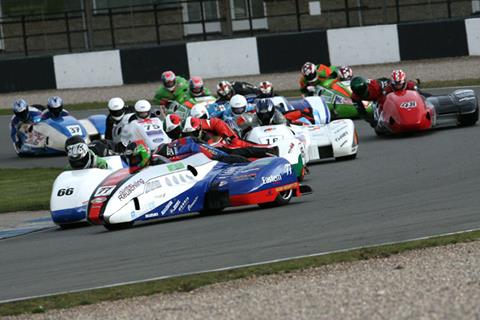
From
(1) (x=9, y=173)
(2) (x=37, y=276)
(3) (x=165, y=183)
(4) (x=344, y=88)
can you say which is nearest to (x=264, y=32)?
(4) (x=344, y=88)

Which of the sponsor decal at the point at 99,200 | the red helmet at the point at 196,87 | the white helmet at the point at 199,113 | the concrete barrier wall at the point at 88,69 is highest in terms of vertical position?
the concrete barrier wall at the point at 88,69

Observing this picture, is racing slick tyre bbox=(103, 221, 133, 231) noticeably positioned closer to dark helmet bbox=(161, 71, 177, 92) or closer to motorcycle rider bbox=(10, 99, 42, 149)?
dark helmet bbox=(161, 71, 177, 92)

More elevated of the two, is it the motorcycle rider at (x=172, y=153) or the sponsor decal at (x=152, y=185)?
the motorcycle rider at (x=172, y=153)

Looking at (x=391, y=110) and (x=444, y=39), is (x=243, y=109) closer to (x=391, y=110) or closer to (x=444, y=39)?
(x=391, y=110)

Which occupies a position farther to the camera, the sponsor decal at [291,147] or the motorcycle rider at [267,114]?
the motorcycle rider at [267,114]

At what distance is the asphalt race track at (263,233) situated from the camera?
10805mm

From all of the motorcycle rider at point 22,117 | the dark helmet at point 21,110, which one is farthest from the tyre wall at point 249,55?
the dark helmet at point 21,110

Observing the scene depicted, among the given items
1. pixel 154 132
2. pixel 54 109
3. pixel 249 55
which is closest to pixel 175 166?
pixel 154 132

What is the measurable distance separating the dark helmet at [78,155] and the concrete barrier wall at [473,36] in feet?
49.6

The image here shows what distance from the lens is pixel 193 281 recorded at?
9.84m

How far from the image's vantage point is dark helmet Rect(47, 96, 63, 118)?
73.8ft

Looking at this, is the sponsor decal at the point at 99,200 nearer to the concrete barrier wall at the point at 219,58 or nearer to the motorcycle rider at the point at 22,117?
the motorcycle rider at the point at 22,117

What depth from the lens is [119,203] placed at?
13.3 meters

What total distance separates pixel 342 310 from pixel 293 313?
0.31 meters
